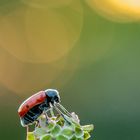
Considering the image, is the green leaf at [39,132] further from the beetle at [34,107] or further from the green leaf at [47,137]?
the beetle at [34,107]

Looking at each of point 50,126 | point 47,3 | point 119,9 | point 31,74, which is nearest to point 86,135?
point 50,126

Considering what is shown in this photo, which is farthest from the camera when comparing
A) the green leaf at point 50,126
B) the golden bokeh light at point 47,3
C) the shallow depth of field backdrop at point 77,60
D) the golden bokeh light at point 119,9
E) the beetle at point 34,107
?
the golden bokeh light at point 47,3

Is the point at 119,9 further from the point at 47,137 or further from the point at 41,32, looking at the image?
the point at 47,137

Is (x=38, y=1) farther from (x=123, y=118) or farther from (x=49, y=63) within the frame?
(x=123, y=118)

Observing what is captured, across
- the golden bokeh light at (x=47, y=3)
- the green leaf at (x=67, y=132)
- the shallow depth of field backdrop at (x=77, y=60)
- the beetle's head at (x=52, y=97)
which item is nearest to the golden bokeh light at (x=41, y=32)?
the shallow depth of field backdrop at (x=77, y=60)

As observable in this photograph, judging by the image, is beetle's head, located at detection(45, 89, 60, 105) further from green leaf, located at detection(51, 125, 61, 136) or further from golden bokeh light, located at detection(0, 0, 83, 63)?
golden bokeh light, located at detection(0, 0, 83, 63)

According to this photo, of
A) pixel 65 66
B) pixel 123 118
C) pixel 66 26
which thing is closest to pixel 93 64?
pixel 65 66
